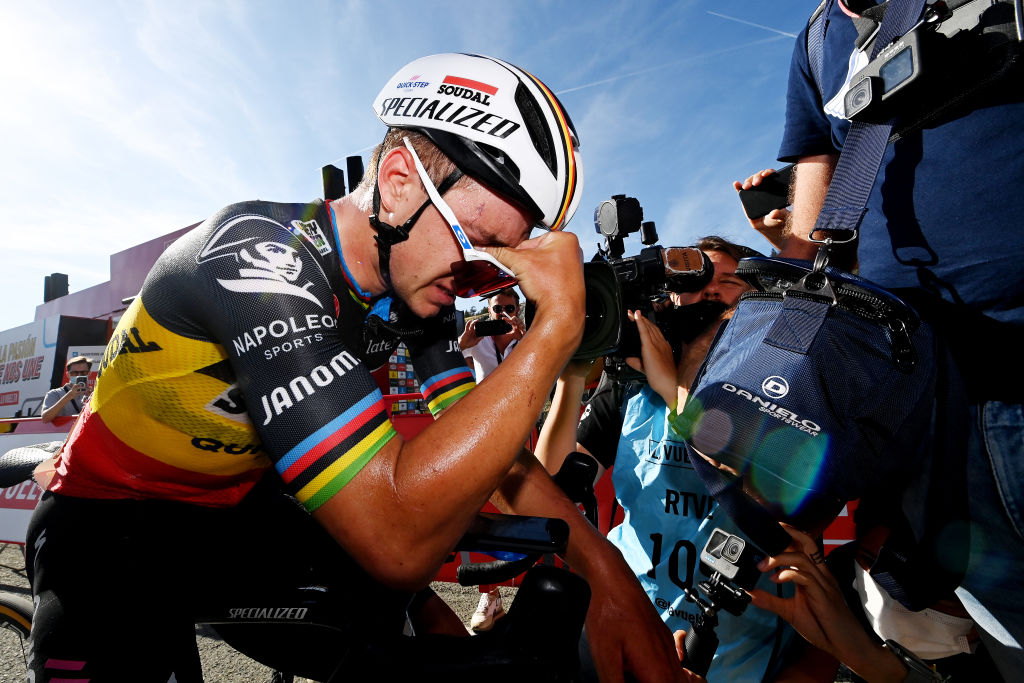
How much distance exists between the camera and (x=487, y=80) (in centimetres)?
164

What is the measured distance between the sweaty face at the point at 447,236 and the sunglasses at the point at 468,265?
0.03 m

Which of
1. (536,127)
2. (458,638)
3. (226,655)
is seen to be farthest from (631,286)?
(226,655)

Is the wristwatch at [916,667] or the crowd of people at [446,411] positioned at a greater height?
the crowd of people at [446,411]

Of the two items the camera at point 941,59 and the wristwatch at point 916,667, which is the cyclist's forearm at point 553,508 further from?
the camera at point 941,59

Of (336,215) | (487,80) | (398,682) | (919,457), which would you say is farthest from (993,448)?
(336,215)

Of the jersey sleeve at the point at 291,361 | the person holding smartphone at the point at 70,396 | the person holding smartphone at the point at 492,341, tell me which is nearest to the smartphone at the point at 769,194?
the jersey sleeve at the point at 291,361

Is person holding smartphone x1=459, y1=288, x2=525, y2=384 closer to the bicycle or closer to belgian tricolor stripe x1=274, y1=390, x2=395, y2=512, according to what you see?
the bicycle

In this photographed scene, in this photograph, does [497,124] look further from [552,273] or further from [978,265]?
[978,265]

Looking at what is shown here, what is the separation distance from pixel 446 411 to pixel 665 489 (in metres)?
1.38

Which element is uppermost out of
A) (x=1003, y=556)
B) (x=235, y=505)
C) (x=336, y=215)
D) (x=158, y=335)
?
(x=336, y=215)

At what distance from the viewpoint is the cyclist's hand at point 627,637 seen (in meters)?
1.31

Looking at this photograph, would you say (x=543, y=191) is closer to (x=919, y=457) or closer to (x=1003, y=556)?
(x=919, y=457)

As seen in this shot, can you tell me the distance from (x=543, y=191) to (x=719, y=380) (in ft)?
2.74

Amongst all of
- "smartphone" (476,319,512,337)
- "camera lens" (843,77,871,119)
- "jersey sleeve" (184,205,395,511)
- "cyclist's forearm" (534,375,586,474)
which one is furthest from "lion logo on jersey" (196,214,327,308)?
"smartphone" (476,319,512,337)
